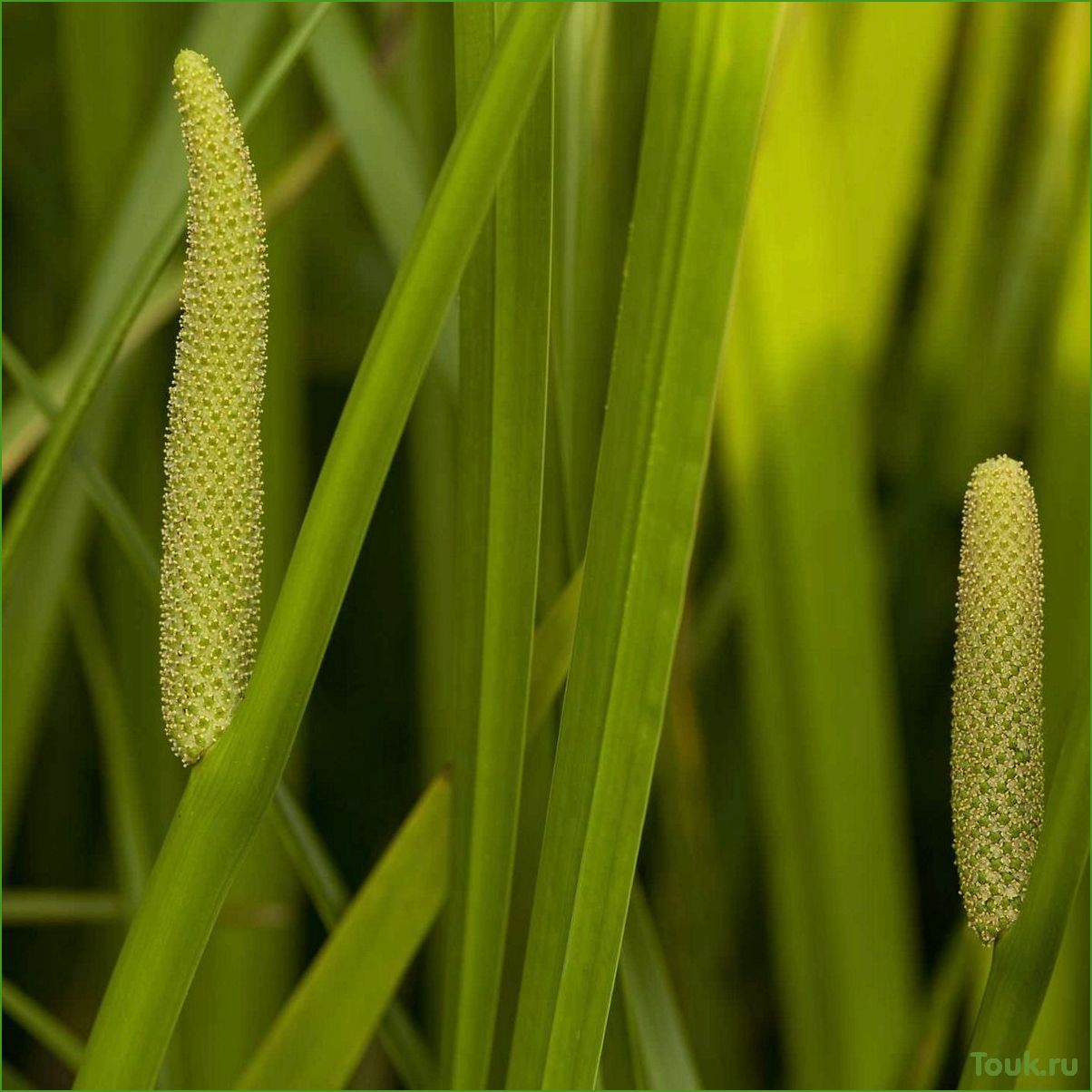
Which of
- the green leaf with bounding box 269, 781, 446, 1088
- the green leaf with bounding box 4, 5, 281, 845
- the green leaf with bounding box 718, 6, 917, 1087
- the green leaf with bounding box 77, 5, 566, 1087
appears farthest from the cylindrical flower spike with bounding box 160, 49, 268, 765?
the green leaf with bounding box 718, 6, 917, 1087

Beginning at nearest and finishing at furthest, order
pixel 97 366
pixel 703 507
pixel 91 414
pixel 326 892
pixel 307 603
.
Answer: pixel 307 603 < pixel 97 366 < pixel 326 892 < pixel 91 414 < pixel 703 507

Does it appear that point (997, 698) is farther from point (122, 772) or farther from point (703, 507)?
point (703, 507)

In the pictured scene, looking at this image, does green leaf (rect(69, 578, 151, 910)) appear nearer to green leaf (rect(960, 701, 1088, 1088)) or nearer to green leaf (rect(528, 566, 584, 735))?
green leaf (rect(528, 566, 584, 735))

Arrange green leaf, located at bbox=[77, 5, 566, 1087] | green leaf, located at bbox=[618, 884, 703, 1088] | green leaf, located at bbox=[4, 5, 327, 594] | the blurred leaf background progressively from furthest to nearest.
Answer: the blurred leaf background < green leaf, located at bbox=[618, 884, 703, 1088] < green leaf, located at bbox=[4, 5, 327, 594] < green leaf, located at bbox=[77, 5, 566, 1087]

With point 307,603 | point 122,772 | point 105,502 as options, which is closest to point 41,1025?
point 122,772

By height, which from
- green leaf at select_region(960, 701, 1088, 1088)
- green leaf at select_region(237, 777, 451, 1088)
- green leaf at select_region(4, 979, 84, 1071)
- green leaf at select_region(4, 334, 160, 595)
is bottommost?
green leaf at select_region(4, 979, 84, 1071)

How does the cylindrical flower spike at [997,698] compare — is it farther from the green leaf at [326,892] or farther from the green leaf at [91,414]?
the green leaf at [91,414]
